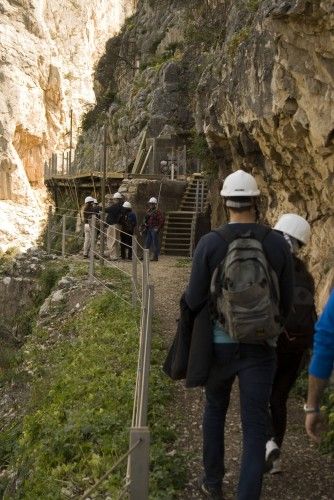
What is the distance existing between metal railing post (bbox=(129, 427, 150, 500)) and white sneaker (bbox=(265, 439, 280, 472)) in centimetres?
124

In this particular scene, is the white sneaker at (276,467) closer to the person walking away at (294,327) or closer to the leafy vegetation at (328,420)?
the person walking away at (294,327)

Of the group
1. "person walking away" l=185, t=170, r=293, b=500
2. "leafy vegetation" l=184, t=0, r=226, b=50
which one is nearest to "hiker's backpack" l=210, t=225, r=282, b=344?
"person walking away" l=185, t=170, r=293, b=500

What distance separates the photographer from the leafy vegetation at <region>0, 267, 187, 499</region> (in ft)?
15.6

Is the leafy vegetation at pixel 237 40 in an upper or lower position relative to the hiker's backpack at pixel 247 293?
upper

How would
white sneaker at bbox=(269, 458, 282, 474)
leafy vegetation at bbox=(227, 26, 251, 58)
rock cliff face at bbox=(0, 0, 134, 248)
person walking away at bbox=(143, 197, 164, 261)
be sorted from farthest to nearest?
rock cliff face at bbox=(0, 0, 134, 248) → person walking away at bbox=(143, 197, 164, 261) → leafy vegetation at bbox=(227, 26, 251, 58) → white sneaker at bbox=(269, 458, 282, 474)

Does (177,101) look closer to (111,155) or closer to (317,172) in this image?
(111,155)

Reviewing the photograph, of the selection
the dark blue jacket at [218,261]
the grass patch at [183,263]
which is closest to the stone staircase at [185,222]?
the grass patch at [183,263]

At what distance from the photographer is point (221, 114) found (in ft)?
38.5

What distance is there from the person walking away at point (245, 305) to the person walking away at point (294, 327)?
0.56m

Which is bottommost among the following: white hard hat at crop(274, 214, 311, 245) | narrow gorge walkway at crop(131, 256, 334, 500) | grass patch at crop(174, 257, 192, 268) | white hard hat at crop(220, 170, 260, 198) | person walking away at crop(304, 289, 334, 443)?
grass patch at crop(174, 257, 192, 268)

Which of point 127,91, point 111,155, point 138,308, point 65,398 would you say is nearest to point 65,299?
point 138,308

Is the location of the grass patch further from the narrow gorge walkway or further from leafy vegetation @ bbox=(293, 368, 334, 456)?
leafy vegetation @ bbox=(293, 368, 334, 456)

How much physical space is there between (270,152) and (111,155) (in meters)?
23.5

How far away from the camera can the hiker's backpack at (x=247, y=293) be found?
3328 mm
